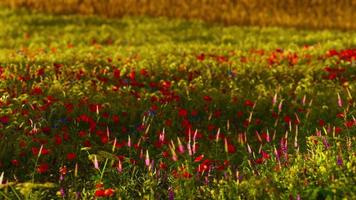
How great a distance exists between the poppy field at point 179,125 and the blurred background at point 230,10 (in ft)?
22.1

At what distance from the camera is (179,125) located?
7.96m

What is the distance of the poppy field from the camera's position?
16.6 feet

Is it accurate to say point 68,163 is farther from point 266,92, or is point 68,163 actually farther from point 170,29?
point 170,29

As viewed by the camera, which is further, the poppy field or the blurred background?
the blurred background

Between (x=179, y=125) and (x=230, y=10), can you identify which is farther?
(x=230, y=10)

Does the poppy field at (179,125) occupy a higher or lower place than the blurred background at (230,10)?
higher

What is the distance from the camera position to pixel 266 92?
940cm

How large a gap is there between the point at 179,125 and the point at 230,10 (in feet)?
52.5

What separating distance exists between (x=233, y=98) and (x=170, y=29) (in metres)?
11.1

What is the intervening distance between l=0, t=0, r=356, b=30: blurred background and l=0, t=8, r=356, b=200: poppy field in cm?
672

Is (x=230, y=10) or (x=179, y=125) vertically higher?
(x=179, y=125)

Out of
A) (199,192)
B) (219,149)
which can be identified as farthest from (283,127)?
(199,192)

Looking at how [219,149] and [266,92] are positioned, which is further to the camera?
[266,92]

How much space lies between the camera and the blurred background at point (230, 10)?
2211 cm
